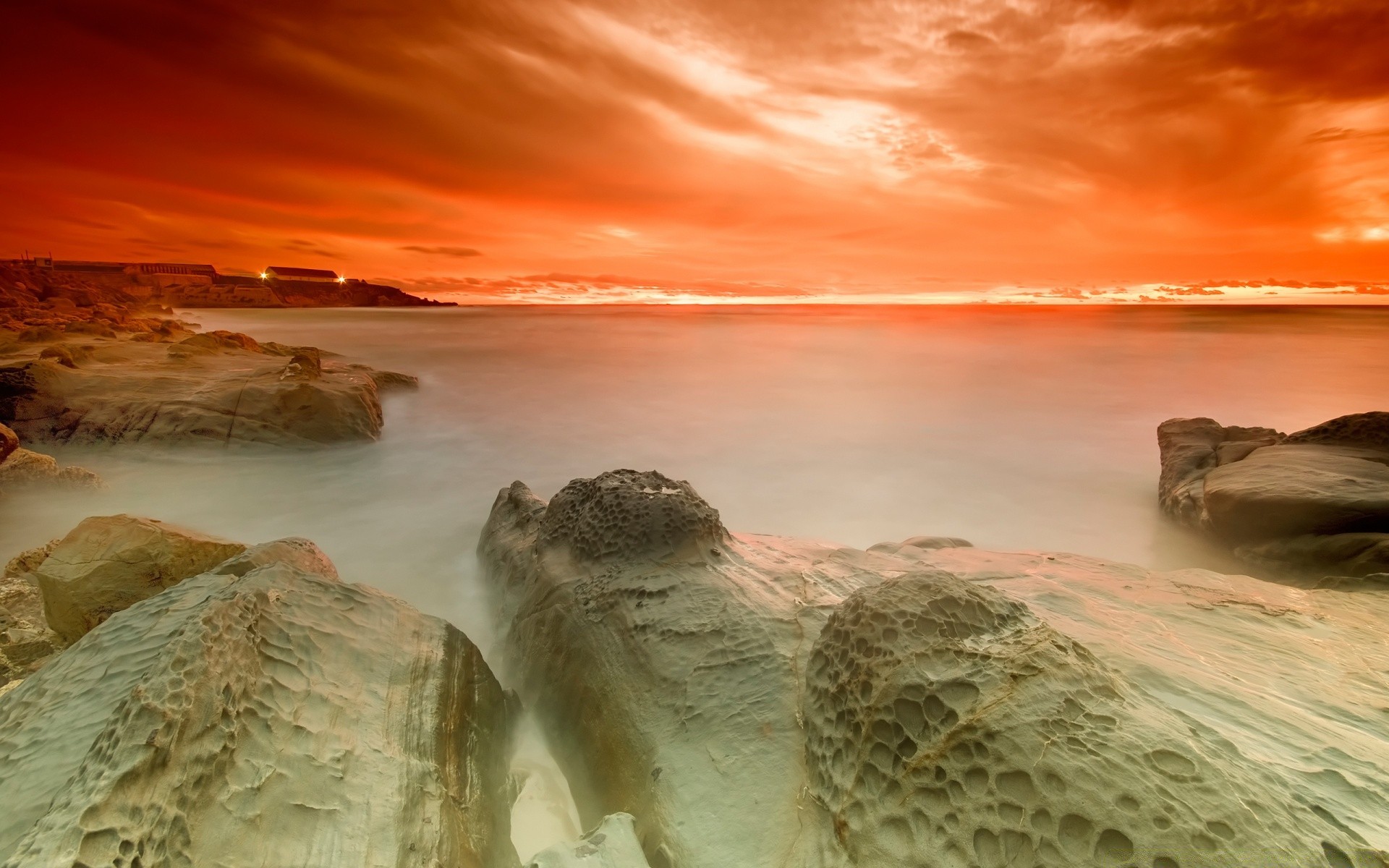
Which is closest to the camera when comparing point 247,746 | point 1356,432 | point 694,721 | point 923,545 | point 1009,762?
point 1009,762

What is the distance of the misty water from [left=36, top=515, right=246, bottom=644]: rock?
4.86 feet

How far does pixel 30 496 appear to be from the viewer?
4.93 m

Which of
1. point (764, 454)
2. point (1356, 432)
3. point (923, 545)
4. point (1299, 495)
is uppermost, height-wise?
point (1356, 432)

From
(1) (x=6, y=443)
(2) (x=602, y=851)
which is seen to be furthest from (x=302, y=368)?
(2) (x=602, y=851)

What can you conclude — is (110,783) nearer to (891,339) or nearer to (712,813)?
(712,813)

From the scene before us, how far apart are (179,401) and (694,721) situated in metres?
8.25

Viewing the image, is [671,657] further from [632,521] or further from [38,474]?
[38,474]

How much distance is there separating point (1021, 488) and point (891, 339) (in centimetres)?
2628

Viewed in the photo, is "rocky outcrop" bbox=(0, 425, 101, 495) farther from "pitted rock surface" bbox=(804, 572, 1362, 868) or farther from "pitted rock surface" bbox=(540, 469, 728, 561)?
"pitted rock surface" bbox=(804, 572, 1362, 868)

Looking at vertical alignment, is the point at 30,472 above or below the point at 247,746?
below

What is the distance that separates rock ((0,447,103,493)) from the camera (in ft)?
16.0

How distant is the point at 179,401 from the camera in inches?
286

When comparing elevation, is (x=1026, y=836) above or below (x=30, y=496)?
above

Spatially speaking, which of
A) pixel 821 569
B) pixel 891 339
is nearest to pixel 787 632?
pixel 821 569
